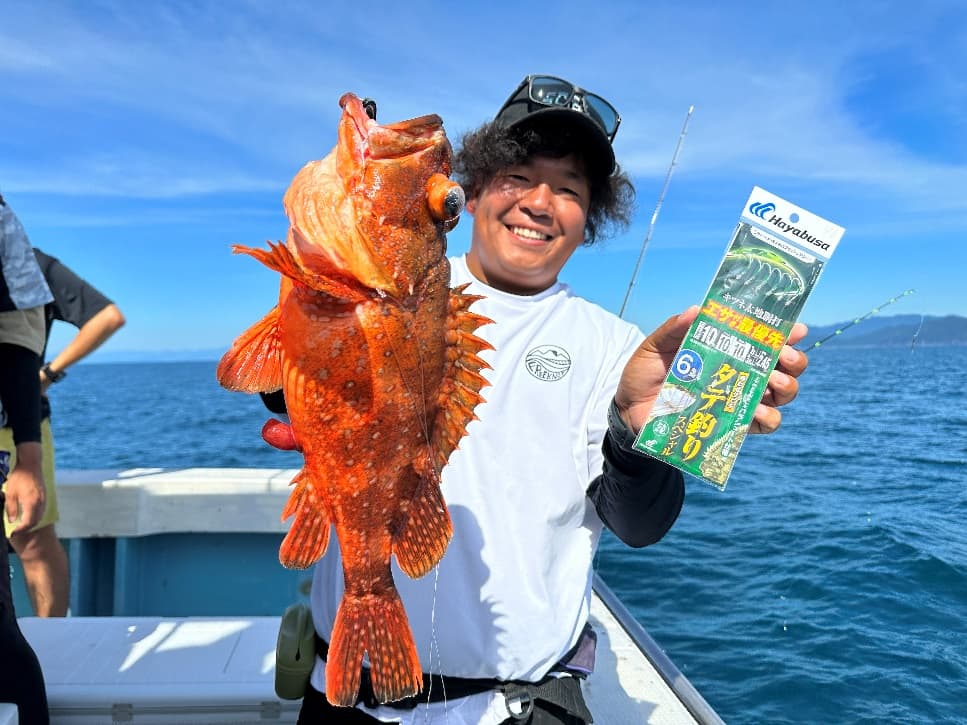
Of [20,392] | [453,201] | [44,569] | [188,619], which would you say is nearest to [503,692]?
[453,201]

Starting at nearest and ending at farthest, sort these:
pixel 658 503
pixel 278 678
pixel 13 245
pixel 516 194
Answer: pixel 658 503
pixel 278 678
pixel 516 194
pixel 13 245

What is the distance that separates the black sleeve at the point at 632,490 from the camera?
190cm

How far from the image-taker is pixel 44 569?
439cm

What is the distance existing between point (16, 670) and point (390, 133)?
238 cm

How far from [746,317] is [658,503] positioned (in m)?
0.67

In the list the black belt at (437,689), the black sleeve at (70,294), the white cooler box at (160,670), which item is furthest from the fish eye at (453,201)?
the black sleeve at (70,294)

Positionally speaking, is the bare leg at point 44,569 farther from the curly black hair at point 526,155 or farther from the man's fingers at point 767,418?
the man's fingers at point 767,418

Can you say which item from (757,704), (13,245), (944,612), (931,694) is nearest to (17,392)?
(13,245)

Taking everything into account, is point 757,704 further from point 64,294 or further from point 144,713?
point 64,294

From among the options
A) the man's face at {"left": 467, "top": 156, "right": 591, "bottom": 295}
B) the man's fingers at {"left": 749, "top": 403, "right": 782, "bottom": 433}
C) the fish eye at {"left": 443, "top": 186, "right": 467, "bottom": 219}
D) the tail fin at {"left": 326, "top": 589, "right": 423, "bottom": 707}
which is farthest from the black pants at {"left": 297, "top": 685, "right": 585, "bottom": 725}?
the fish eye at {"left": 443, "top": 186, "right": 467, "bottom": 219}

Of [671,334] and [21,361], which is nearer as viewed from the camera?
[671,334]

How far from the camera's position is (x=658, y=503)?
199 centimetres

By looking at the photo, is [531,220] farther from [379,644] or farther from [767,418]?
[379,644]

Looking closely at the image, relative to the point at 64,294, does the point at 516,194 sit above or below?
above
